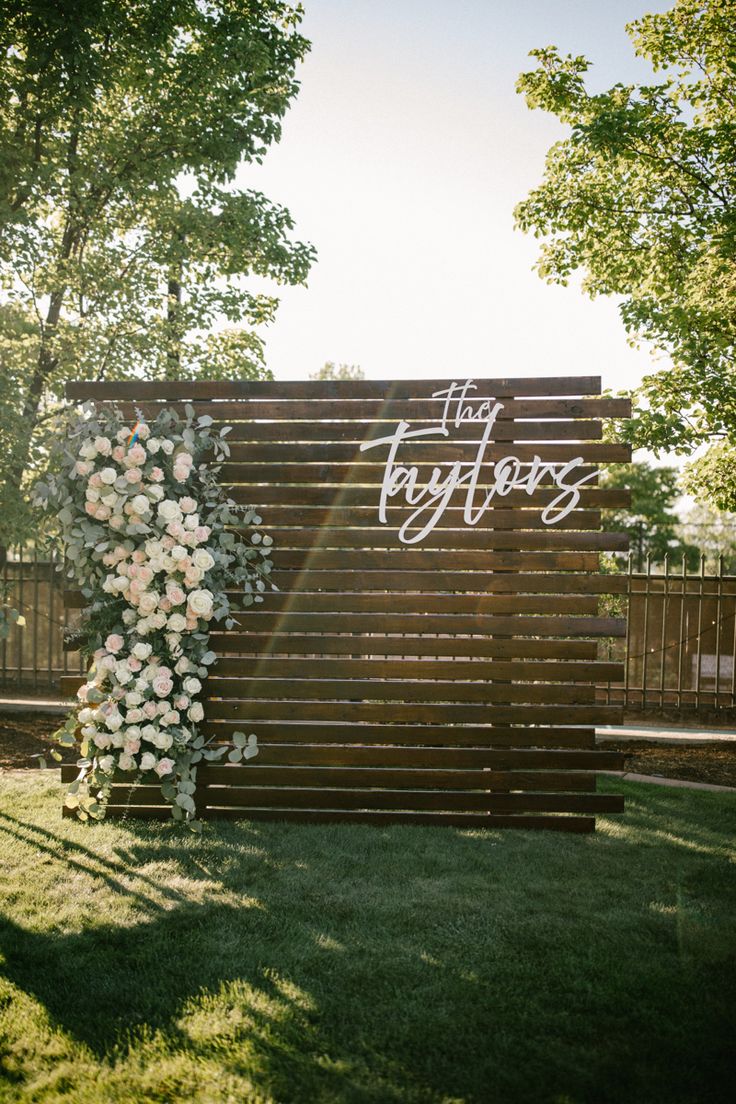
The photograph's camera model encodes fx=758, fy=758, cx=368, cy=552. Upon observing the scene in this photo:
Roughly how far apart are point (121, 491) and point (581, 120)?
665 cm

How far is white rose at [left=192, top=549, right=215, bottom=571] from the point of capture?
438 centimetres

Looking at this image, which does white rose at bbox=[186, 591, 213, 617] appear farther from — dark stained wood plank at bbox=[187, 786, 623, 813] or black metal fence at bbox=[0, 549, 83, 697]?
black metal fence at bbox=[0, 549, 83, 697]

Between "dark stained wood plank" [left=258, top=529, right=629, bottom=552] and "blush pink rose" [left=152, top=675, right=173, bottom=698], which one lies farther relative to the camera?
"dark stained wood plank" [left=258, top=529, right=629, bottom=552]

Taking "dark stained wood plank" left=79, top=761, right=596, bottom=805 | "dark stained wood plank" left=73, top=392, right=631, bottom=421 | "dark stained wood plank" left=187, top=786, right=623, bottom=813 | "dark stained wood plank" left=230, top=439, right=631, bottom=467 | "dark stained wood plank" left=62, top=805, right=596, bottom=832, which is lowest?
"dark stained wood plank" left=62, top=805, right=596, bottom=832

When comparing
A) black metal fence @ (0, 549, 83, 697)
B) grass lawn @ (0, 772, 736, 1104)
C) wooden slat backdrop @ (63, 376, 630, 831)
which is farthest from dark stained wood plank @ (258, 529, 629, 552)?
black metal fence @ (0, 549, 83, 697)

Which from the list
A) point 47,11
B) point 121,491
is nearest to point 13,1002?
point 121,491

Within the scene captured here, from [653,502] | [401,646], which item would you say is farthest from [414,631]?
[653,502]

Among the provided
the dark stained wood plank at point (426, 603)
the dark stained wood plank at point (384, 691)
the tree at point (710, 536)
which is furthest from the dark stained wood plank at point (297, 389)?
the tree at point (710, 536)

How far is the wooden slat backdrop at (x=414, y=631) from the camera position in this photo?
4.86 meters

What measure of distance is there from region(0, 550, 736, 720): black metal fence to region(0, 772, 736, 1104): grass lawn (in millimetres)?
4932

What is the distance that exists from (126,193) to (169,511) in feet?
17.0

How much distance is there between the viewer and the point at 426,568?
16.0 feet

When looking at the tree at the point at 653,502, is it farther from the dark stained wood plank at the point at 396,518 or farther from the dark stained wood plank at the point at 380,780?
the dark stained wood plank at the point at 380,780

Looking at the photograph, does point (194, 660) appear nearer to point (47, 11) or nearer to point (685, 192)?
point (47, 11)
